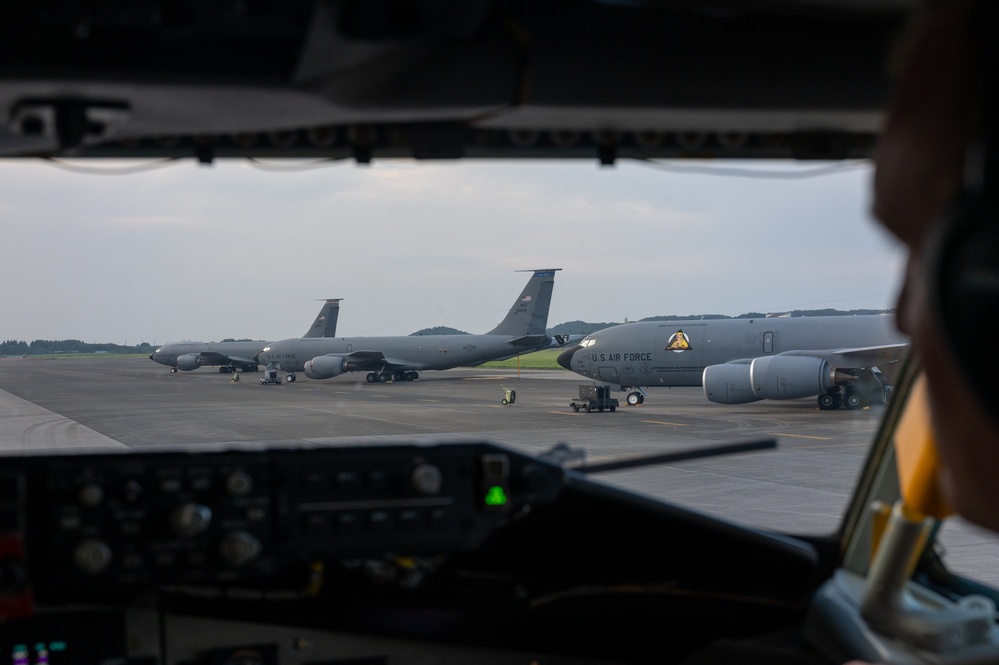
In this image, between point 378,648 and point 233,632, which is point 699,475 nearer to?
point 378,648

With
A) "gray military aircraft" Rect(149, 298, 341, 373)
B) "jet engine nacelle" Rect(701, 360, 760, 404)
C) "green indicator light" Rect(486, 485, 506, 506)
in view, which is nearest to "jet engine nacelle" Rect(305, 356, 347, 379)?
"gray military aircraft" Rect(149, 298, 341, 373)

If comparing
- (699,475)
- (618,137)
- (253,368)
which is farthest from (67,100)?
(253,368)

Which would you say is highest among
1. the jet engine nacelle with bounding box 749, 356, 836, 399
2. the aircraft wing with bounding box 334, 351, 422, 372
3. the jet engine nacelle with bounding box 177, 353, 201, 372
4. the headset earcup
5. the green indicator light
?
the headset earcup

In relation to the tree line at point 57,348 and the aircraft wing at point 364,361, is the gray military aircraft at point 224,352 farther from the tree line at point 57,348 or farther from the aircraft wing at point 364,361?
the aircraft wing at point 364,361

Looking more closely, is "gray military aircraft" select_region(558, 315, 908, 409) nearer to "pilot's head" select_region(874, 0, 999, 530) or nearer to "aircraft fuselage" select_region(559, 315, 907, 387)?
"aircraft fuselage" select_region(559, 315, 907, 387)

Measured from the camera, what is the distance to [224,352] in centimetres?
382

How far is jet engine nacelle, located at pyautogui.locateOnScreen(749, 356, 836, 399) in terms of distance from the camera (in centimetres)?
1030

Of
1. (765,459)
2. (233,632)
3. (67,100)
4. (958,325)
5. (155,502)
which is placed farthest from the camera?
(765,459)

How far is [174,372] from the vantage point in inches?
200

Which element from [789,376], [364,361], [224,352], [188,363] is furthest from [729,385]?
[224,352]

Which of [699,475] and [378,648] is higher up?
[699,475]

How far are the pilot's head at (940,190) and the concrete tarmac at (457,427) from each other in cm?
123

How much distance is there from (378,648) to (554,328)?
3.77 ft

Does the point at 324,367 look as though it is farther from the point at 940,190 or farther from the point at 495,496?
the point at 940,190
